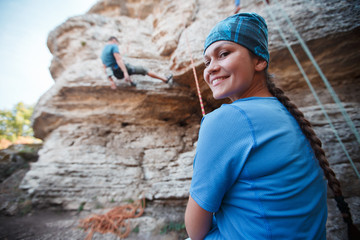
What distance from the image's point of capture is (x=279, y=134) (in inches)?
28.9

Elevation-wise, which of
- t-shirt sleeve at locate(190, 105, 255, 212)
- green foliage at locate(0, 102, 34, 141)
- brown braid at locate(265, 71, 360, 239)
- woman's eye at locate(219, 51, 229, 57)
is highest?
woman's eye at locate(219, 51, 229, 57)

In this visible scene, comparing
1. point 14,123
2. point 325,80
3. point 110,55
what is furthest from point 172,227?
point 14,123

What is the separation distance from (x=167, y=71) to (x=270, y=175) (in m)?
4.77

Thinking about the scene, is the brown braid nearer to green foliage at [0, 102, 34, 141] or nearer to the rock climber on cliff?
the rock climber on cliff

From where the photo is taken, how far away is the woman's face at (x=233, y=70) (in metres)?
1.01

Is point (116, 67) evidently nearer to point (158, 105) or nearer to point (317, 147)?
point (158, 105)

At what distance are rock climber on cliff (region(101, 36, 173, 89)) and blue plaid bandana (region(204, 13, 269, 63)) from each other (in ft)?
11.4

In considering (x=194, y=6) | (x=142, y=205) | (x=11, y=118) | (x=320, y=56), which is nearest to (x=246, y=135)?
(x=142, y=205)

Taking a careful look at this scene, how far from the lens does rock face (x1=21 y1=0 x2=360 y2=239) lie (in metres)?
3.04

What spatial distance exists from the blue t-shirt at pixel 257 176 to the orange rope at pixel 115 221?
10.1 feet

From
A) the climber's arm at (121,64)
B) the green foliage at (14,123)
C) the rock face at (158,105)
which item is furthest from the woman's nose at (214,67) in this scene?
the green foliage at (14,123)

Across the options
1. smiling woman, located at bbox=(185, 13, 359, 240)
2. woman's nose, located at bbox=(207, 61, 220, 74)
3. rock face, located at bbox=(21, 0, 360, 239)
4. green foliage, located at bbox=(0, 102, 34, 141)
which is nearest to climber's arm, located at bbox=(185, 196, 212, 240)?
smiling woman, located at bbox=(185, 13, 359, 240)

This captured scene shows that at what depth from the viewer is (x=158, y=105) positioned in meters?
4.99

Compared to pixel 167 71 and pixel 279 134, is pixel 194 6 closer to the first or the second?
pixel 167 71
